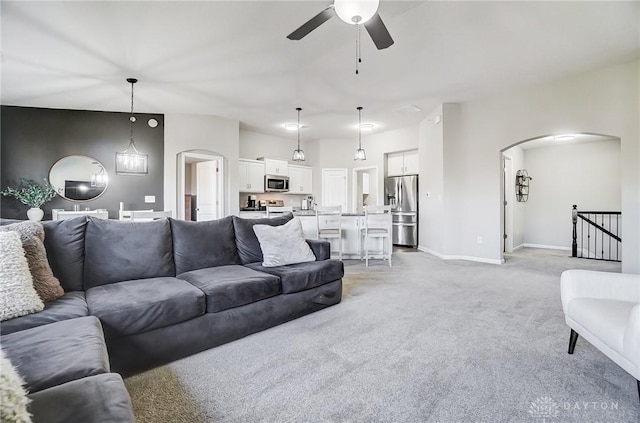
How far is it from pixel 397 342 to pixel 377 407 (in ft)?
2.56

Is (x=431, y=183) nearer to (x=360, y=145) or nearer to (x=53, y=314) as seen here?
(x=360, y=145)

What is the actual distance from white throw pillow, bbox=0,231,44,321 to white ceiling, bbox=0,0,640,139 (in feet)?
7.51

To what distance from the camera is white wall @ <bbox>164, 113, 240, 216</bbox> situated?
5848 millimetres

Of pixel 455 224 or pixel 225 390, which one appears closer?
pixel 225 390

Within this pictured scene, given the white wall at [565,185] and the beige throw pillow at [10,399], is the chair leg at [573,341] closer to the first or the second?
the beige throw pillow at [10,399]

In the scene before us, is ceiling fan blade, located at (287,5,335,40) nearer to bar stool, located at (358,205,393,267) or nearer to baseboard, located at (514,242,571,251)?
bar stool, located at (358,205,393,267)

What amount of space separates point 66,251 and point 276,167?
5.67 metres

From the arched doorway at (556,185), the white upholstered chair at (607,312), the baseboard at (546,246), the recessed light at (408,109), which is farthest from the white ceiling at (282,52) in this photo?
the baseboard at (546,246)

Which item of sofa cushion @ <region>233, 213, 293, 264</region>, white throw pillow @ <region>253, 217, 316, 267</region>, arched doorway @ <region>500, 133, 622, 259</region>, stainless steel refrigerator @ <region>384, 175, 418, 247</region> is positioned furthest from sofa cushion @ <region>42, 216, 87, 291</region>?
arched doorway @ <region>500, 133, 622, 259</region>

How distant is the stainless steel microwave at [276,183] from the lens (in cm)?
737

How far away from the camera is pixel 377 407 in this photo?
1525mm

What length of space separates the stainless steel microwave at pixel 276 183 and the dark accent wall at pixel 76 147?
91.4 inches

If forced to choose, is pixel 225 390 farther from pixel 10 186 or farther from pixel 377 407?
pixel 10 186

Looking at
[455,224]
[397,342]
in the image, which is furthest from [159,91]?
[455,224]
